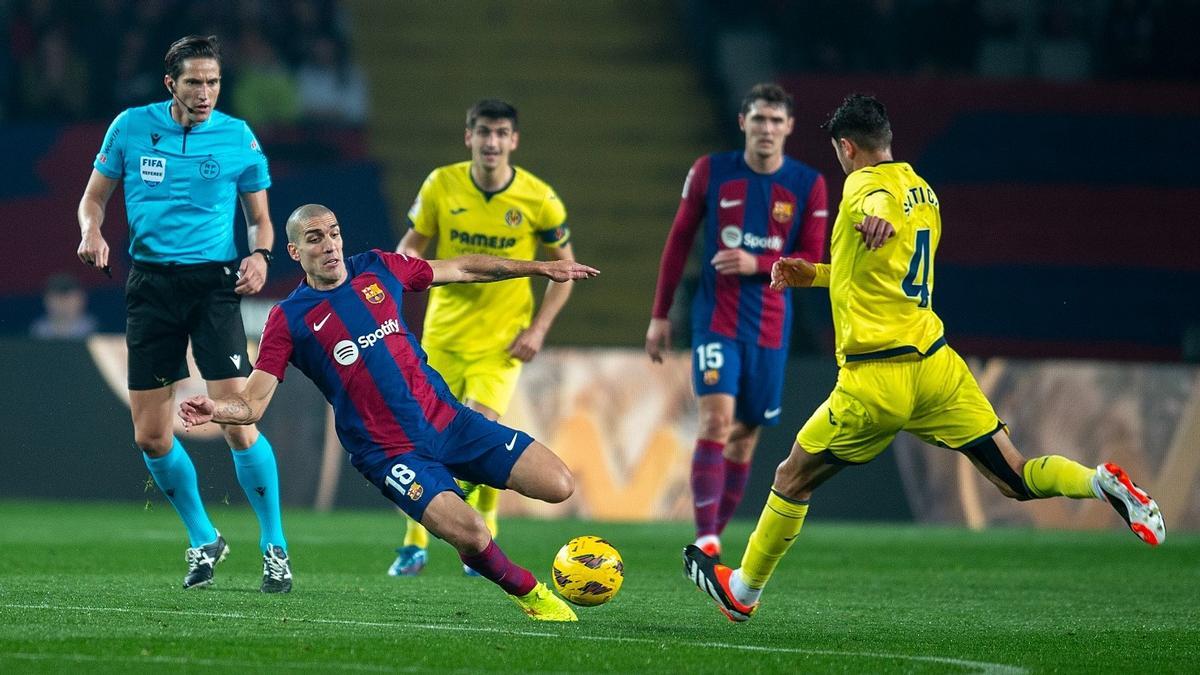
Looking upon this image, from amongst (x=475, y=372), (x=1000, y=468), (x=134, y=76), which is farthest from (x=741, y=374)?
(x=134, y=76)

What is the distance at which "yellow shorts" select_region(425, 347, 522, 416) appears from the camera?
873cm

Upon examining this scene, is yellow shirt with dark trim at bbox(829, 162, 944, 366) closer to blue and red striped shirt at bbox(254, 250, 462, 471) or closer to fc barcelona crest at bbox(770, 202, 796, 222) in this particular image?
blue and red striped shirt at bbox(254, 250, 462, 471)

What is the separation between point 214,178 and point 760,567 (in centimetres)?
294

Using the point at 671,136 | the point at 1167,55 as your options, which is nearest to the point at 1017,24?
the point at 1167,55

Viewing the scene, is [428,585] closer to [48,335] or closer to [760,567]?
[760,567]

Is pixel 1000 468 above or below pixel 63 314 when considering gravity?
above

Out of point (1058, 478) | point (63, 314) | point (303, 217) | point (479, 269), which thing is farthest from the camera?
point (63, 314)

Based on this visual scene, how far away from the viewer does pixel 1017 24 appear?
1745cm

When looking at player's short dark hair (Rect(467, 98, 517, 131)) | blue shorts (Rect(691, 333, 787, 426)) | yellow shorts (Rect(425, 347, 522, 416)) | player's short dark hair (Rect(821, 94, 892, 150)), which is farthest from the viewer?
blue shorts (Rect(691, 333, 787, 426))

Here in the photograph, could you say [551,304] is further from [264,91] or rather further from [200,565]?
[264,91]

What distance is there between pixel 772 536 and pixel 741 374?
2.61m

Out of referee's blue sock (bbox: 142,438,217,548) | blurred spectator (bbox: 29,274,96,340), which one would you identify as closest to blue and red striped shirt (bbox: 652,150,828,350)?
referee's blue sock (bbox: 142,438,217,548)

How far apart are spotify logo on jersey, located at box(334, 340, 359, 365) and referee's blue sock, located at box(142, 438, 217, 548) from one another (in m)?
1.33

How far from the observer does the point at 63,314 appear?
50.2 feet
